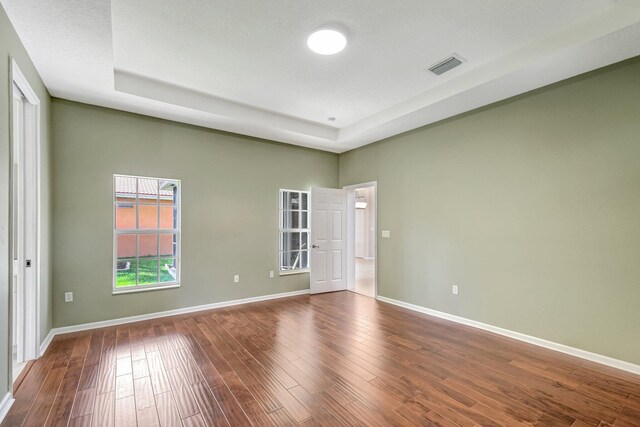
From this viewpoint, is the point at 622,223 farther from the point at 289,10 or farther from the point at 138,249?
the point at 138,249

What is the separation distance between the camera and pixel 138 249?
162 inches

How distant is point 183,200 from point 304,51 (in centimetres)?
281

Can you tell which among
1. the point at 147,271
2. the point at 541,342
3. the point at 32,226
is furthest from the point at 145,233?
the point at 541,342

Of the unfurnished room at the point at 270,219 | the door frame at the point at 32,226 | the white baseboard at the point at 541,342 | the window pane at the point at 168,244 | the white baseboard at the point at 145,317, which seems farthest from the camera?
the window pane at the point at 168,244

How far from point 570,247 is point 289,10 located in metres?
3.56

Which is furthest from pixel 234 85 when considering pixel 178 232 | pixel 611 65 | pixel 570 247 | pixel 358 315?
pixel 570 247

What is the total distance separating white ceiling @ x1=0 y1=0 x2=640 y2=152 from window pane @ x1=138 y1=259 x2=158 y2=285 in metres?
2.10

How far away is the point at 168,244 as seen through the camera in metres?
4.41

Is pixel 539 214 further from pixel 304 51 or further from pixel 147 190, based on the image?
pixel 147 190

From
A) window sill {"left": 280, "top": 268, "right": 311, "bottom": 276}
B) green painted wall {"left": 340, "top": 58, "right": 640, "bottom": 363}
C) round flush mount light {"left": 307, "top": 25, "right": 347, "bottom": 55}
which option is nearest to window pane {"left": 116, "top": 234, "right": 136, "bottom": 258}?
window sill {"left": 280, "top": 268, "right": 311, "bottom": 276}

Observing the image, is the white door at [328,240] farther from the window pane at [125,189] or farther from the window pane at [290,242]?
the window pane at [125,189]

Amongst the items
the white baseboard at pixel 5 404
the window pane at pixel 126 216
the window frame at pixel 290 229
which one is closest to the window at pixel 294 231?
the window frame at pixel 290 229

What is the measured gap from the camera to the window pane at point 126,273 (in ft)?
13.3

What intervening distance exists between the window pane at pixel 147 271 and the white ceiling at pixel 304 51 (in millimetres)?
2104
